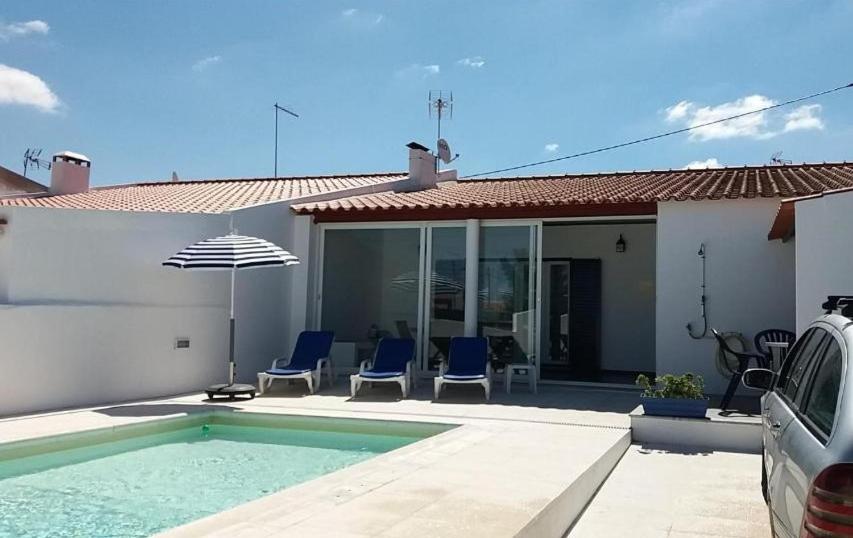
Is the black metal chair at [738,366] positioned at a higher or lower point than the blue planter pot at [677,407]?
higher

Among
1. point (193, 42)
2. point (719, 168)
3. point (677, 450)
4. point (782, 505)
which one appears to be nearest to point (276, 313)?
point (193, 42)

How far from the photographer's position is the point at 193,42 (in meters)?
15.1

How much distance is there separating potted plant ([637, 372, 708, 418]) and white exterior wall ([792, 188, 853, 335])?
1594mm

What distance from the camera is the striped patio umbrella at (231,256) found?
1056 cm

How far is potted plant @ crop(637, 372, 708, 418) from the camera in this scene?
357 inches

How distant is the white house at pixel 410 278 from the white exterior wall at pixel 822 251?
6.83ft

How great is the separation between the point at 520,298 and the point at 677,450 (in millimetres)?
5030

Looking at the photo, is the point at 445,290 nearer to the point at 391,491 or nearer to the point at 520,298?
the point at 520,298

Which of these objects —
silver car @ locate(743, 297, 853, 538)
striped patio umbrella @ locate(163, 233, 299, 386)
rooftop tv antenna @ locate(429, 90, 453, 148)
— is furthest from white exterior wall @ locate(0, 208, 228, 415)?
rooftop tv antenna @ locate(429, 90, 453, 148)

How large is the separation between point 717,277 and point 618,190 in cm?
280

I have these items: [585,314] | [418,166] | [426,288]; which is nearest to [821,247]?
[426,288]

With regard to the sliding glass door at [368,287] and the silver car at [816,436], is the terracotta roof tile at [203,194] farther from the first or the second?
the silver car at [816,436]

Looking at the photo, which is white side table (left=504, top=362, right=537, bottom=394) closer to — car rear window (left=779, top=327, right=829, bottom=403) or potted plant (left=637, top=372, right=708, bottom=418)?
potted plant (left=637, top=372, right=708, bottom=418)

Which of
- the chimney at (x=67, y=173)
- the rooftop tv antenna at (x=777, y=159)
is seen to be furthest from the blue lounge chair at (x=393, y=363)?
the rooftop tv antenna at (x=777, y=159)
